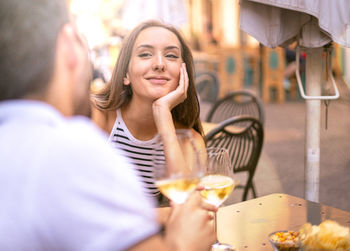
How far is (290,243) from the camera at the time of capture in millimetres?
1133

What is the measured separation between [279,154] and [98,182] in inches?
191

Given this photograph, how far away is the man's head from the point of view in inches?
26.5

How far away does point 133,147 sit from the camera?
2.08m

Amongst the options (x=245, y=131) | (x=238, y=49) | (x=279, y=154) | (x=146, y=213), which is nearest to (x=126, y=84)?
(x=245, y=131)

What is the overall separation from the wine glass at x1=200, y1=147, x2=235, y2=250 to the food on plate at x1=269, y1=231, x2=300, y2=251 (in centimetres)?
19

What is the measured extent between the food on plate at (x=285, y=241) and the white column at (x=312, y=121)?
3.86 feet

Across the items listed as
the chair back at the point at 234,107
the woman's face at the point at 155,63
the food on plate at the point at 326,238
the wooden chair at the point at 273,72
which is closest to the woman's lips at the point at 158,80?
the woman's face at the point at 155,63

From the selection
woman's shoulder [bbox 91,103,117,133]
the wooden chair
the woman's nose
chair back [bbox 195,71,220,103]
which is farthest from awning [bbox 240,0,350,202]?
the wooden chair

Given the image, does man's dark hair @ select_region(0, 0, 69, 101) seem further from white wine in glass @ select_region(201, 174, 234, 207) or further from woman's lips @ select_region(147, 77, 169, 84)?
woman's lips @ select_region(147, 77, 169, 84)

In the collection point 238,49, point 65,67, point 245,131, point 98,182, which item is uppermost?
point 65,67

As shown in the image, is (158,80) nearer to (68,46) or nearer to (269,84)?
(68,46)

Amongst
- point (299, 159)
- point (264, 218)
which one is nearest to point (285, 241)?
point (264, 218)

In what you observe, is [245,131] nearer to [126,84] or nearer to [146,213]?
[126,84]

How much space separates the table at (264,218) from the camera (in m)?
1.36
